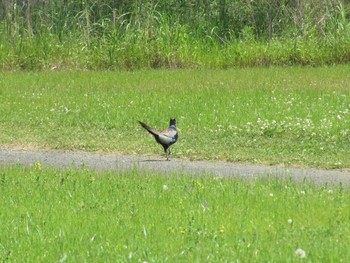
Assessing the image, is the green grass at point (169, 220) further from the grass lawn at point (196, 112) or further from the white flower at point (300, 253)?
the grass lawn at point (196, 112)

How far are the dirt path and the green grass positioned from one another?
1.41 m

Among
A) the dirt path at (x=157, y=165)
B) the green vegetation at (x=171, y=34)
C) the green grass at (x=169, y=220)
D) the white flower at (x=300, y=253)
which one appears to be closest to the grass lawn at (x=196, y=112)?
the dirt path at (x=157, y=165)

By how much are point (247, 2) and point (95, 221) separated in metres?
19.8

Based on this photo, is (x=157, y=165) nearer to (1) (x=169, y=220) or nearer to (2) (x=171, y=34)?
(1) (x=169, y=220)

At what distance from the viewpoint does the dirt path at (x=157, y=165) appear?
11.1 meters

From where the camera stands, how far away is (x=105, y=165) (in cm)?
1227

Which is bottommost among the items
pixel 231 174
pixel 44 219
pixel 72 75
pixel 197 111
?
pixel 72 75

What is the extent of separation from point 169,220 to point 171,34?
17341 millimetres

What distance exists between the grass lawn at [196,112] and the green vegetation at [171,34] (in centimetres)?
182

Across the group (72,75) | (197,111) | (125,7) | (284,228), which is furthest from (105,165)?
(125,7)

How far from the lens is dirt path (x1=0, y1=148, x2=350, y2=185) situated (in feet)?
36.5

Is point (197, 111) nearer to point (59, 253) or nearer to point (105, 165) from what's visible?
point (105, 165)

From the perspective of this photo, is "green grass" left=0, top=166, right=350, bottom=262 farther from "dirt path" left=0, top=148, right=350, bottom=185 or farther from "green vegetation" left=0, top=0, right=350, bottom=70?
"green vegetation" left=0, top=0, right=350, bottom=70

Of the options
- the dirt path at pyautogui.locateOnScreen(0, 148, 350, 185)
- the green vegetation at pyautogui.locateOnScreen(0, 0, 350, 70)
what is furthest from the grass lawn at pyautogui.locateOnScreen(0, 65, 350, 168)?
the green vegetation at pyautogui.locateOnScreen(0, 0, 350, 70)
